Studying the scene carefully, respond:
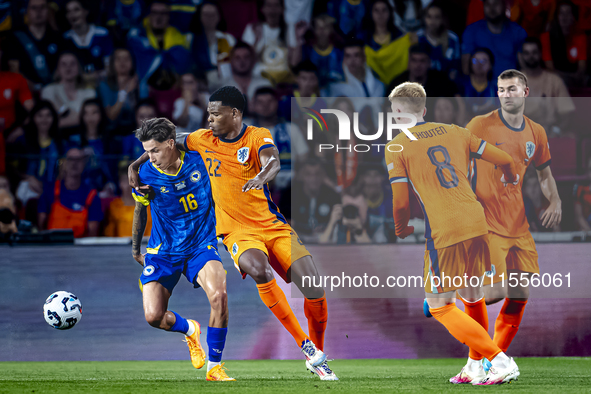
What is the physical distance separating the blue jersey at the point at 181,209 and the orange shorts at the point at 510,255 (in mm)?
2240

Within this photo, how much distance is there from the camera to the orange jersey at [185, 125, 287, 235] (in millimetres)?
5203

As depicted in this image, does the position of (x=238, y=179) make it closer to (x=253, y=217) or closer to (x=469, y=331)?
(x=253, y=217)

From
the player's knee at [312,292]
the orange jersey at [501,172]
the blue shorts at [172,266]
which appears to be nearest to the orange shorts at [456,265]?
the orange jersey at [501,172]

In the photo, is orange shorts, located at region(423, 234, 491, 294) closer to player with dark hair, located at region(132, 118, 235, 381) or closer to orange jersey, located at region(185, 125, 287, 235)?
orange jersey, located at region(185, 125, 287, 235)

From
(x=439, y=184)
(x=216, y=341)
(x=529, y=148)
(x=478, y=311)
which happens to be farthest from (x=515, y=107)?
(x=216, y=341)

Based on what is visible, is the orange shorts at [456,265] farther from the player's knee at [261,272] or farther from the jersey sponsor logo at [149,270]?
the jersey sponsor logo at [149,270]

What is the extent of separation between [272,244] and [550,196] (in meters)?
2.43

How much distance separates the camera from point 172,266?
5266mm

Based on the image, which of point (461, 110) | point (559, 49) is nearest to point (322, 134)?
point (461, 110)

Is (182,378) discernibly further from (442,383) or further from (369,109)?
(369,109)

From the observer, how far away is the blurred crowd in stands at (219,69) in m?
6.68

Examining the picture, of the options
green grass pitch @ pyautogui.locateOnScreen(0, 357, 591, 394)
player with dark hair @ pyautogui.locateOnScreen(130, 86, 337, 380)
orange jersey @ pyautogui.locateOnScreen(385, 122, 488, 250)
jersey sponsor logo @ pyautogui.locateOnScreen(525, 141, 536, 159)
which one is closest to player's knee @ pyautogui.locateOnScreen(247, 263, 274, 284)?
player with dark hair @ pyautogui.locateOnScreen(130, 86, 337, 380)

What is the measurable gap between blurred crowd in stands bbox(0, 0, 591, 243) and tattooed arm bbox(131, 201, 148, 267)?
958 millimetres

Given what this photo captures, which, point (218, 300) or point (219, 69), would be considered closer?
point (218, 300)
